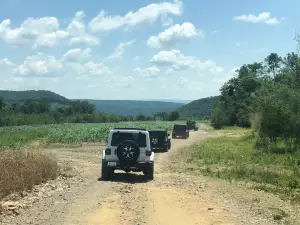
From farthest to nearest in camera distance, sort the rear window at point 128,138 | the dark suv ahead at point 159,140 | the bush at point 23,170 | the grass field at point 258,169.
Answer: the dark suv ahead at point 159,140 → the rear window at point 128,138 → the grass field at point 258,169 → the bush at point 23,170

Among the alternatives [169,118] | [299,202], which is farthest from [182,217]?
[169,118]

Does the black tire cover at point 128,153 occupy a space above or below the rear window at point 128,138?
below

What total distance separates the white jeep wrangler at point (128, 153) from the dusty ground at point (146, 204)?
20.4 inches

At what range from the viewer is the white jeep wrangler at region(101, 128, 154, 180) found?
17172mm

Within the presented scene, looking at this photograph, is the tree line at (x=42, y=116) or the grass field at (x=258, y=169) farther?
the tree line at (x=42, y=116)

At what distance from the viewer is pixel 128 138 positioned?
17.8 meters

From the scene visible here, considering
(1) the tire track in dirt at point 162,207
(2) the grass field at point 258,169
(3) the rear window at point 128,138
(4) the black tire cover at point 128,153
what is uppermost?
(3) the rear window at point 128,138

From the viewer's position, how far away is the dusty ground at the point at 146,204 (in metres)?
10.0

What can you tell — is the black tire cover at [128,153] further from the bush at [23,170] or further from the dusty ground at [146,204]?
the bush at [23,170]

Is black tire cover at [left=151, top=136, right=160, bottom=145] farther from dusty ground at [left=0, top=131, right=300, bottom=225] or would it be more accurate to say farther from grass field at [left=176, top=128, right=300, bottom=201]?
dusty ground at [left=0, top=131, right=300, bottom=225]

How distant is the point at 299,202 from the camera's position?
13352 millimetres

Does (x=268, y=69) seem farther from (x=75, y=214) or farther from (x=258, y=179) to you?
(x=75, y=214)

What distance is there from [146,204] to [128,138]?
6187 mm

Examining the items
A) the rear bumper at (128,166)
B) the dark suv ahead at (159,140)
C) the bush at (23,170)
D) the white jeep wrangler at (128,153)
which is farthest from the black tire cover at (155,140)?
the bush at (23,170)
